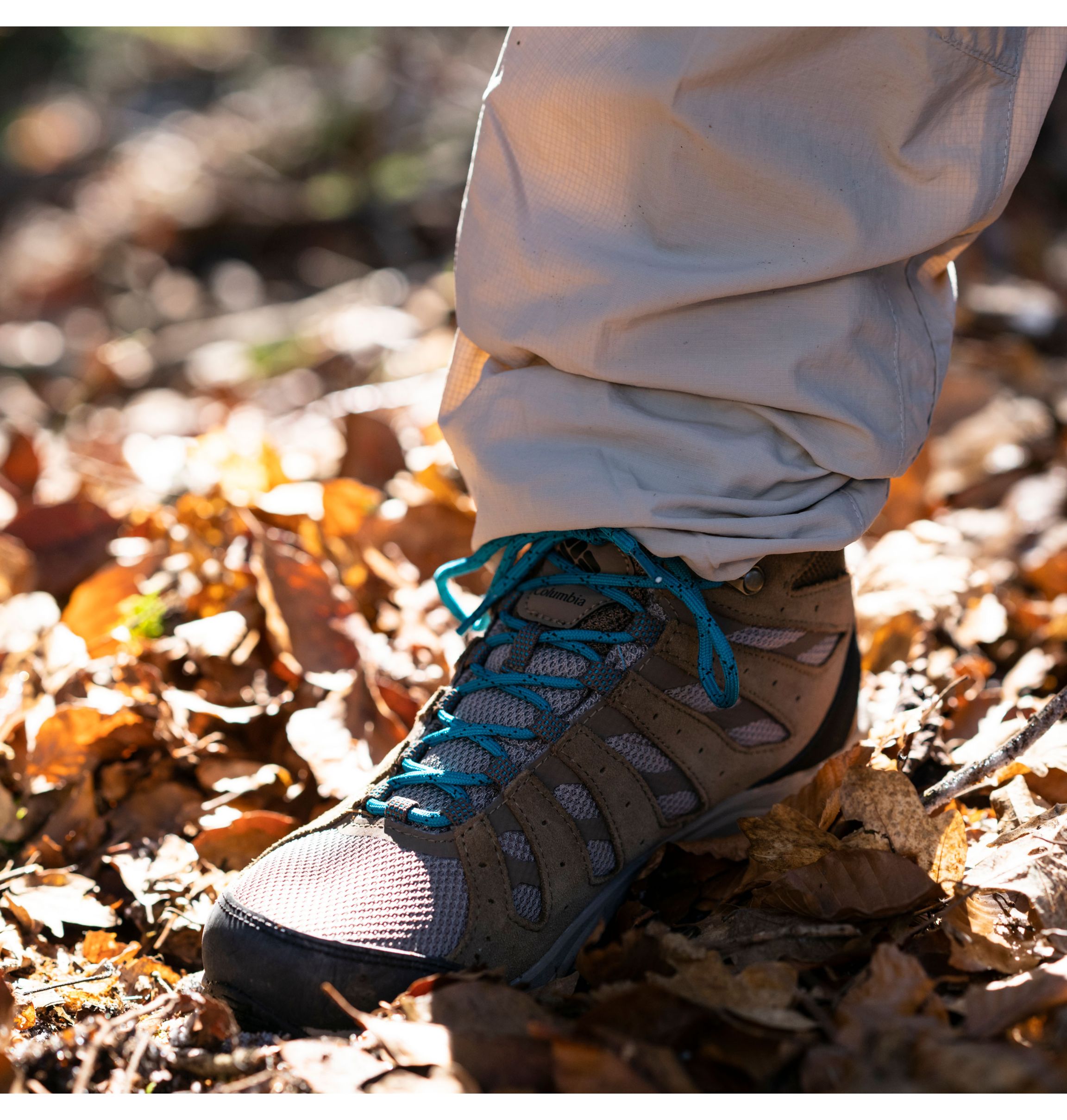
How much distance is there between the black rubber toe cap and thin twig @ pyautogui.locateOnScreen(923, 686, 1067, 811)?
2.24 feet

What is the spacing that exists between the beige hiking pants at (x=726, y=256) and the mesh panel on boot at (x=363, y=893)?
0.47 m

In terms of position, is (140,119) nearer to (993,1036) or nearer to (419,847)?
(419,847)

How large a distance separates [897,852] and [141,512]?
1.77 m

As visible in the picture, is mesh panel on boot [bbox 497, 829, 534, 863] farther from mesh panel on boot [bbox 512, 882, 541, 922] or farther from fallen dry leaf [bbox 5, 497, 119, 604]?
fallen dry leaf [bbox 5, 497, 119, 604]

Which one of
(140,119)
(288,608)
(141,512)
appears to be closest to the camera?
(288,608)

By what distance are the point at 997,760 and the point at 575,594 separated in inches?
22.7

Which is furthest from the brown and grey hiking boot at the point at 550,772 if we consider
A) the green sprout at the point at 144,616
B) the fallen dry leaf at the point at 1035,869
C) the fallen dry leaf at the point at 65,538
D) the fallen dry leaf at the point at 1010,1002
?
the fallen dry leaf at the point at 65,538

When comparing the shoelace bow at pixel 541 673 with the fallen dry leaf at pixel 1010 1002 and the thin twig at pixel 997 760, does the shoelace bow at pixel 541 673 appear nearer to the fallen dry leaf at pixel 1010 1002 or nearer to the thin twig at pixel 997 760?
the thin twig at pixel 997 760

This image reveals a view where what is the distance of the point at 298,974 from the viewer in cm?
116

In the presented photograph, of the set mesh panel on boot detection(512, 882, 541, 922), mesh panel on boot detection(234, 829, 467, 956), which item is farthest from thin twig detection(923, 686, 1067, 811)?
mesh panel on boot detection(234, 829, 467, 956)

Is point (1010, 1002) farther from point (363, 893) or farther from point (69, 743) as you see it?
point (69, 743)

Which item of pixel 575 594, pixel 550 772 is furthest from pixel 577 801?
pixel 575 594
